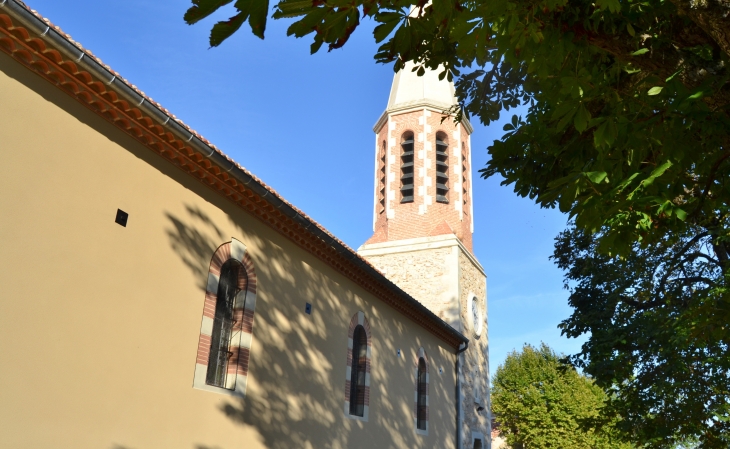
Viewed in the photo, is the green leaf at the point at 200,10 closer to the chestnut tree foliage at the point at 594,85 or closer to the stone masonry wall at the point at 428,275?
the chestnut tree foliage at the point at 594,85

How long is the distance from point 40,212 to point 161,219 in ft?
5.78

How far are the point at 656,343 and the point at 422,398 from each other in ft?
18.6

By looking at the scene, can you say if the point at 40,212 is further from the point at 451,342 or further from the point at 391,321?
the point at 451,342

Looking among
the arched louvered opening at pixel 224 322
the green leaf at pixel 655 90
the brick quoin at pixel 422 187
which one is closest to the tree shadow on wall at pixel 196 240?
the arched louvered opening at pixel 224 322

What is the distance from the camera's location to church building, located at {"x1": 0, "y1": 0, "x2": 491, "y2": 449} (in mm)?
6289

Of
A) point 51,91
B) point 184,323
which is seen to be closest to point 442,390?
point 184,323

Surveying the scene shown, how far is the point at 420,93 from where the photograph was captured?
79.3 feet

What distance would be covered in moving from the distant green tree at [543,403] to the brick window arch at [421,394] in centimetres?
1928

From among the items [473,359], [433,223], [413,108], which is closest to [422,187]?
[433,223]

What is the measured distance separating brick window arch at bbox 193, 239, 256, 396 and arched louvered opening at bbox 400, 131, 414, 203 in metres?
13.2

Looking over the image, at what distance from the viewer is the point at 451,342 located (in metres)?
18.9

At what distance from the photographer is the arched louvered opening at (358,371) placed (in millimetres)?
12781

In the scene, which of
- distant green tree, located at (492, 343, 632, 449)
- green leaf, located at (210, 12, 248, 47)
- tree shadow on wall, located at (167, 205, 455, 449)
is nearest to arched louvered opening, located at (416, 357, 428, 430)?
tree shadow on wall, located at (167, 205, 455, 449)

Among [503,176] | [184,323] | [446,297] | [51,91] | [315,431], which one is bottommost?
[315,431]
